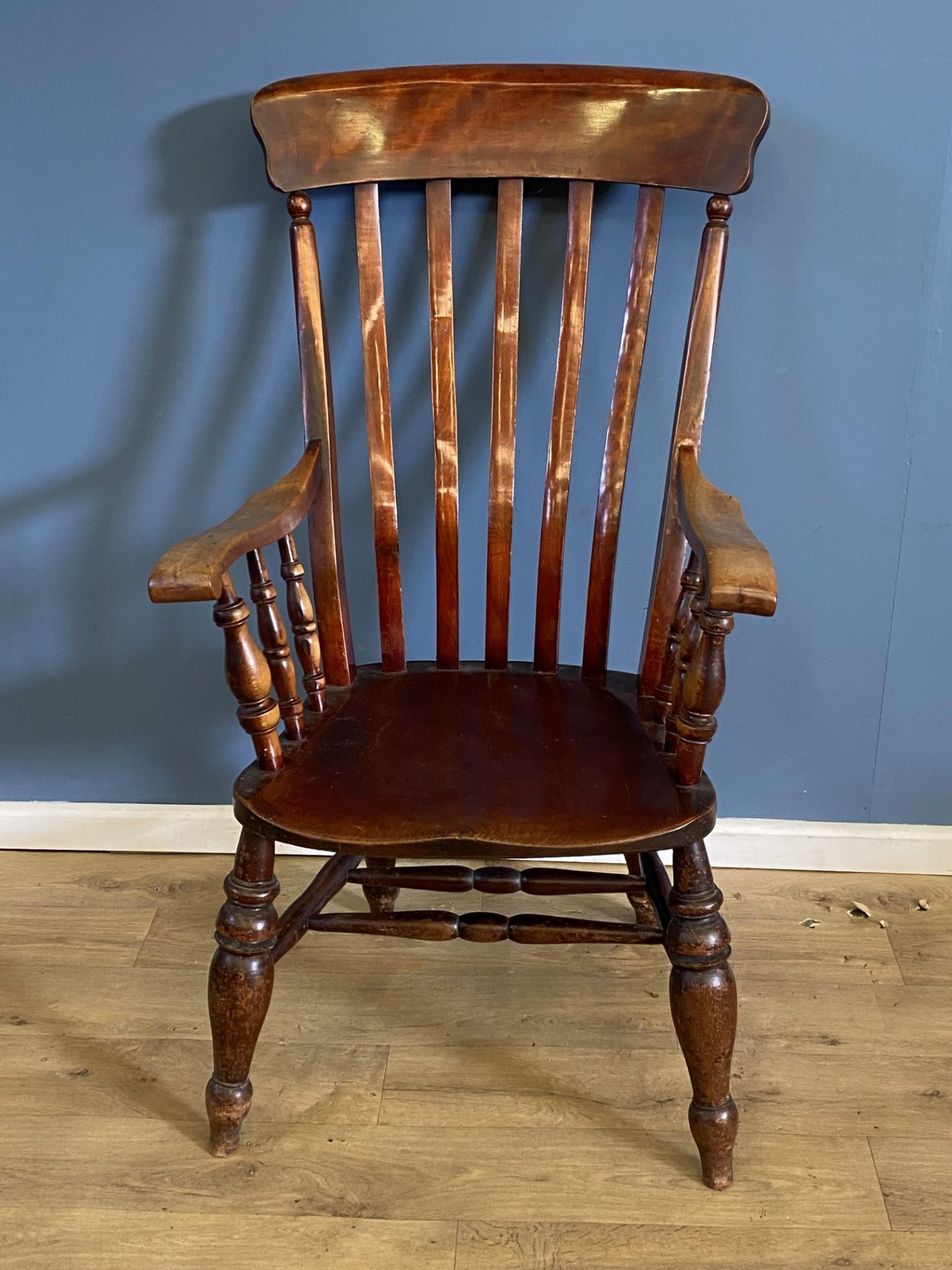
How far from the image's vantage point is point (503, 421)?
1307mm

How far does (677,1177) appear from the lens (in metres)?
1.19

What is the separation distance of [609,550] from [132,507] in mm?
689

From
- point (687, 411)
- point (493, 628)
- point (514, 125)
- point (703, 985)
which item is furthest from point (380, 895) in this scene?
point (514, 125)

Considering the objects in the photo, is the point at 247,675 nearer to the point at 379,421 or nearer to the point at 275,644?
the point at 275,644

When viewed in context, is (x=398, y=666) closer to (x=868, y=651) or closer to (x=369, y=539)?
(x=369, y=539)

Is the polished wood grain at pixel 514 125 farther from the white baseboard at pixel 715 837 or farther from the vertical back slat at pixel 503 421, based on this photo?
the white baseboard at pixel 715 837

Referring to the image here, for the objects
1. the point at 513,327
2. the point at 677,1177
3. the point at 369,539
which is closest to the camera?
the point at 677,1177

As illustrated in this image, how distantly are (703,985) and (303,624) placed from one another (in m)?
0.58

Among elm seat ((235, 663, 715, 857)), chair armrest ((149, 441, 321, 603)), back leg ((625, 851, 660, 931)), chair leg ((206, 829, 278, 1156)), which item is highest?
chair armrest ((149, 441, 321, 603))

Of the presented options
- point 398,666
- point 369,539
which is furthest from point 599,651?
point 369,539

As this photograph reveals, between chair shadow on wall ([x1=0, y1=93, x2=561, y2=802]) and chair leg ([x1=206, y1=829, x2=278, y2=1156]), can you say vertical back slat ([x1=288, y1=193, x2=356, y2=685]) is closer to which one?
chair shadow on wall ([x1=0, y1=93, x2=561, y2=802])

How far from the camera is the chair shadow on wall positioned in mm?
1409

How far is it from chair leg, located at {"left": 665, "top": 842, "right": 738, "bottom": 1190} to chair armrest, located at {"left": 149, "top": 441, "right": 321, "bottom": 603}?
0.51m

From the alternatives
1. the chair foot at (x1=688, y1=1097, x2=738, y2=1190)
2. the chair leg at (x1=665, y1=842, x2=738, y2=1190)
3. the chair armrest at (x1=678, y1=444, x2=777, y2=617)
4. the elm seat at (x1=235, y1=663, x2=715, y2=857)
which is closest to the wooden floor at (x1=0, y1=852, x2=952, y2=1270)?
the chair foot at (x1=688, y1=1097, x2=738, y2=1190)
